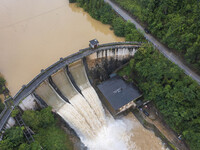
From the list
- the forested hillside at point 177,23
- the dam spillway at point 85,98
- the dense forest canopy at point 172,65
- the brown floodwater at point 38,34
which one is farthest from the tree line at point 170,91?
the brown floodwater at point 38,34

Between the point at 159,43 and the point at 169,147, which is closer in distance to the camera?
the point at 169,147

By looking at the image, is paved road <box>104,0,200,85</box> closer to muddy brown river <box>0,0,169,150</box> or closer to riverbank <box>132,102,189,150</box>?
muddy brown river <box>0,0,169,150</box>

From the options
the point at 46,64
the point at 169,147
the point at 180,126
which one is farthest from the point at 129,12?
the point at 169,147

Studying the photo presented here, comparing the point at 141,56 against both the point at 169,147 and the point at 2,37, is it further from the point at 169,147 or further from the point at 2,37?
the point at 2,37

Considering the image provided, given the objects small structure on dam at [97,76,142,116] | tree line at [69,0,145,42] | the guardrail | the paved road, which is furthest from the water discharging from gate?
tree line at [69,0,145,42]

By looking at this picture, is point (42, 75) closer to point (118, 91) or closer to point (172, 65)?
point (118, 91)

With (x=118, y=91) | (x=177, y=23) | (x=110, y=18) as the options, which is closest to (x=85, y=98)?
(x=118, y=91)

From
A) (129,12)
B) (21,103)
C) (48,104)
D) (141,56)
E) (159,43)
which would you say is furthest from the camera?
(129,12)
